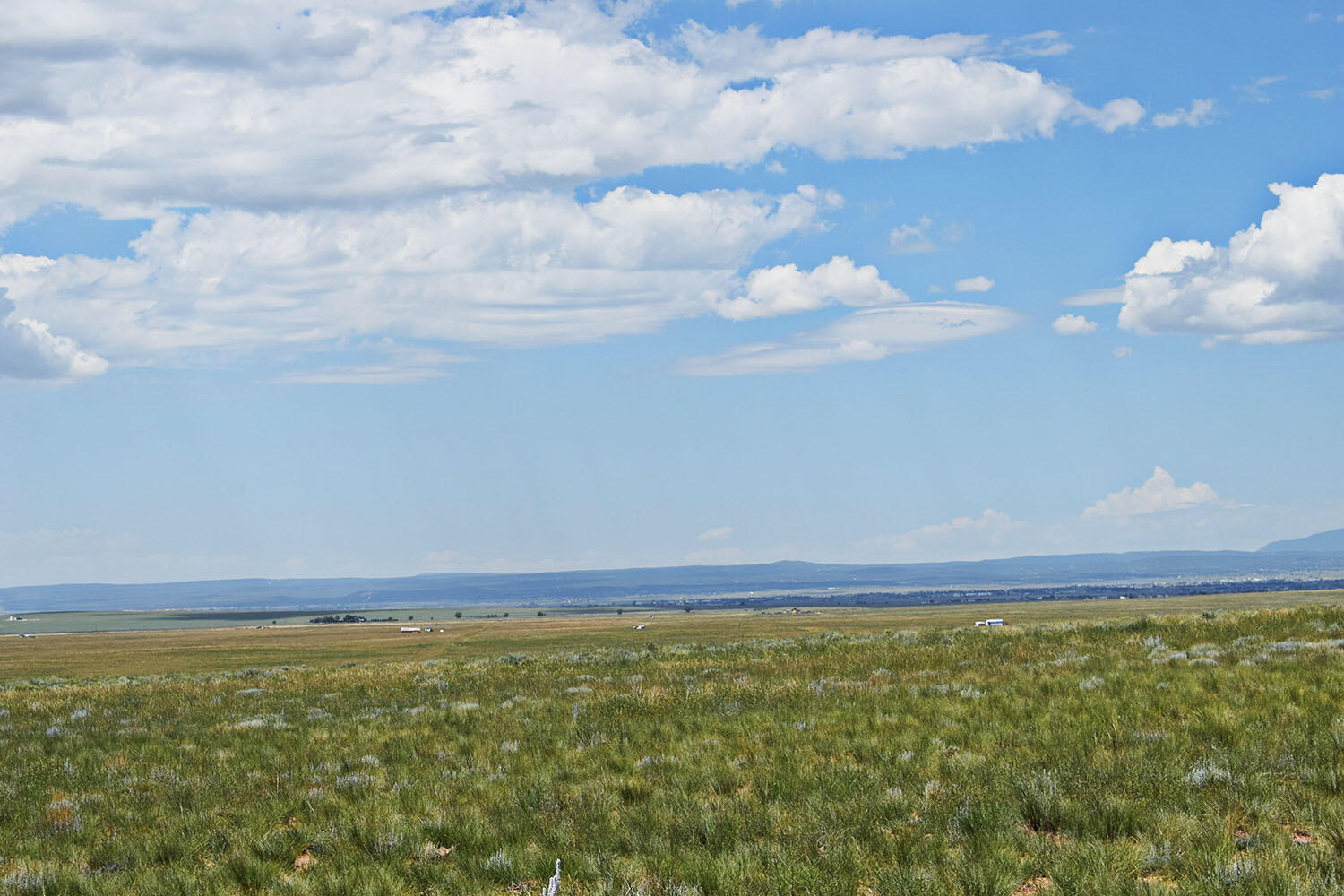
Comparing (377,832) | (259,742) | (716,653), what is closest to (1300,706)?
(377,832)

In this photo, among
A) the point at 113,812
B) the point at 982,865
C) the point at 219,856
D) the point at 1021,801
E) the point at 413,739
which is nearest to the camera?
the point at 982,865

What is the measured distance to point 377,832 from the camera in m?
10.4

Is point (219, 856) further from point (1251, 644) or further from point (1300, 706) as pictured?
point (1251, 644)

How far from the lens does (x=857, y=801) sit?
10172 millimetres

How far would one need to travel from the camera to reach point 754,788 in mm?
11453

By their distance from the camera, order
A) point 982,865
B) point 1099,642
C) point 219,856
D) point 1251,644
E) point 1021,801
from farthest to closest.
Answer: point 1099,642, point 1251,644, point 219,856, point 1021,801, point 982,865

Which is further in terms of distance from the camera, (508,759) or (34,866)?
(508,759)

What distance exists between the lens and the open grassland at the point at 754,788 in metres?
8.09

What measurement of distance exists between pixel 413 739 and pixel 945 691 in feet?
32.4

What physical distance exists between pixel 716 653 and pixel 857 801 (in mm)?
24950

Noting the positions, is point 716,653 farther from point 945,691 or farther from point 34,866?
point 34,866

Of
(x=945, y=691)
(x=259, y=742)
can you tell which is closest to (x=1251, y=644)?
(x=945, y=691)

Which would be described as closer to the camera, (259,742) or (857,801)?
(857,801)

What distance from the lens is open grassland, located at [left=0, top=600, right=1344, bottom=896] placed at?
8086 mm
